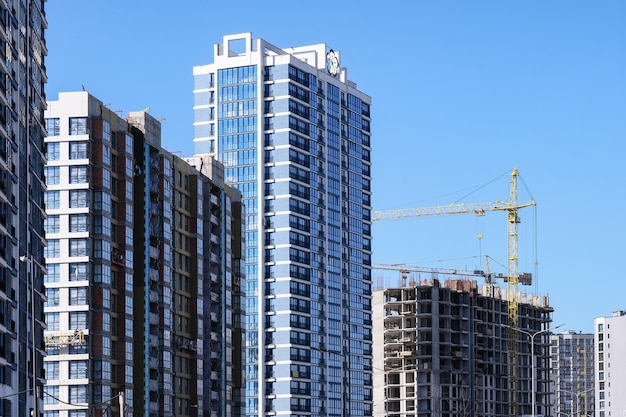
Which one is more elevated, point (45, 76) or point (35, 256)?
point (45, 76)

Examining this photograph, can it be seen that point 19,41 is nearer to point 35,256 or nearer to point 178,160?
point 35,256

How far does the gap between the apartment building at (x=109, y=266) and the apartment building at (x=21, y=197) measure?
21018mm

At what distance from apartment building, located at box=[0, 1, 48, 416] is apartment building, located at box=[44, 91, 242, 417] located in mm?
21018

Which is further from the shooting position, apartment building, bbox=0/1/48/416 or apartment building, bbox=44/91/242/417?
apartment building, bbox=44/91/242/417

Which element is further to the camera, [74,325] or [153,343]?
[153,343]

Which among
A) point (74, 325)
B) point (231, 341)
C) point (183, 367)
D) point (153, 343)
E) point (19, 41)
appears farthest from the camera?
point (231, 341)

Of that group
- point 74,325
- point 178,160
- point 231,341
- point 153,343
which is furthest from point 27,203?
point 231,341

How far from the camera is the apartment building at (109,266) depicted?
5315 inches

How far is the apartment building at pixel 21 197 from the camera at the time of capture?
9938 cm

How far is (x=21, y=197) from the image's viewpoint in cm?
10600

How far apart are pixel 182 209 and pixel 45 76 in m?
46.1

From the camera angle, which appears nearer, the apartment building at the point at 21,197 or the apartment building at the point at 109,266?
the apartment building at the point at 21,197

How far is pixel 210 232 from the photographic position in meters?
168

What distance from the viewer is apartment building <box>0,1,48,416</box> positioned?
99.4 meters
